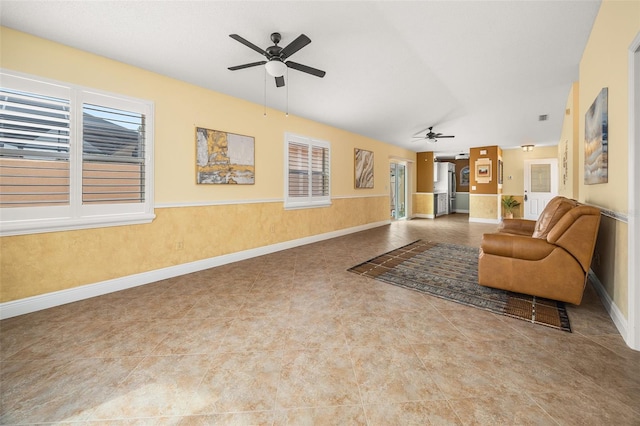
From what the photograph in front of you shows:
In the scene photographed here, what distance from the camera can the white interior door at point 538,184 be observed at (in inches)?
357

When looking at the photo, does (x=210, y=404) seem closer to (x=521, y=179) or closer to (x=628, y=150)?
(x=628, y=150)

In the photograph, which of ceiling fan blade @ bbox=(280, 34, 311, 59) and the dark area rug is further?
the dark area rug

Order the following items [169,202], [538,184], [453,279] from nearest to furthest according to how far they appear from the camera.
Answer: [453,279]
[169,202]
[538,184]

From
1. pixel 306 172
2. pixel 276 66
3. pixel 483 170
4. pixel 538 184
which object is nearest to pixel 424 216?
pixel 483 170

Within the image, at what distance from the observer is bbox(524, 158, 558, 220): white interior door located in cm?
908

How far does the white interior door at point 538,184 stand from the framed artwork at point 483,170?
1578 mm

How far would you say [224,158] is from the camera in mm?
4293

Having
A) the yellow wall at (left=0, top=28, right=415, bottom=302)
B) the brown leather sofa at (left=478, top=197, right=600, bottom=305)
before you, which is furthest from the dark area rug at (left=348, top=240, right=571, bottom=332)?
the yellow wall at (left=0, top=28, right=415, bottom=302)

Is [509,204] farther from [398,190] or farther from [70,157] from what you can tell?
[70,157]

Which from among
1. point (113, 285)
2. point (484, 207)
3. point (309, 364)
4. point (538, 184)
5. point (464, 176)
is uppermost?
point (464, 176)

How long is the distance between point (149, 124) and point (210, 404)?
11.0 feet

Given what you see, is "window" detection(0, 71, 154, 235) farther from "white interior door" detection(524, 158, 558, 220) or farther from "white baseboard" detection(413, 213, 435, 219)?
"white interior door" detection(524, 158, 558, 220)

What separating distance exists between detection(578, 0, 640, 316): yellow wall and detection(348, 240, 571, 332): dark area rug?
55 centimetres

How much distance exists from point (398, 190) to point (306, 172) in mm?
5443
